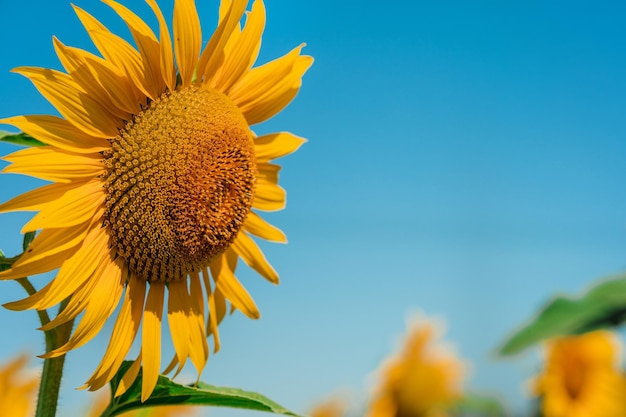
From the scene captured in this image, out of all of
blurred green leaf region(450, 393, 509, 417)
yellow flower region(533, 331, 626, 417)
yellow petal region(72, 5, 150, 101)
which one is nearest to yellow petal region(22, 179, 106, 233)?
yellow petal region(72, 5, 150, 101)

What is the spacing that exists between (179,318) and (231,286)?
183 millimetres

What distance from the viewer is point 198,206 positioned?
5.33 ft

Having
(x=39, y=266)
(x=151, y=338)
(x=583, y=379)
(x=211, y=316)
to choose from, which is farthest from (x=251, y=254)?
(x=583, y=379)

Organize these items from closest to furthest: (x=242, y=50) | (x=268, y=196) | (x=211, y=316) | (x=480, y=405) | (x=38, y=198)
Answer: (x=38, y=198)
(x=242, y=50)
(x=211, y=316)
(x=268, y=196)
(x=480, y=405)

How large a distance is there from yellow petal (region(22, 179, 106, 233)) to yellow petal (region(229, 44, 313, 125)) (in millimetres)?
411

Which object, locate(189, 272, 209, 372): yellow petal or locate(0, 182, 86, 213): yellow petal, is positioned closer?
locate(0, 182, 86, 213): yellow petal

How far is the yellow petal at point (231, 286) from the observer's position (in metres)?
1.87

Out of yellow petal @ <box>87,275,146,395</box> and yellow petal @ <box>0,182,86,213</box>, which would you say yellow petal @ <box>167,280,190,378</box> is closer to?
yellow petal @ <box>87,275,146,395</box>

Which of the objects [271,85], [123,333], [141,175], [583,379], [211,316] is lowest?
[123,333]

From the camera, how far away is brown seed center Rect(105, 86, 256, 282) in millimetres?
1589

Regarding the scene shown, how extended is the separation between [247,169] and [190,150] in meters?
0.17

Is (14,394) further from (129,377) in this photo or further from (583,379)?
(583,379)

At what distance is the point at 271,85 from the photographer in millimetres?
1814

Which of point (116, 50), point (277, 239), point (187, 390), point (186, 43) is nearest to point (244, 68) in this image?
point (186, 43)
